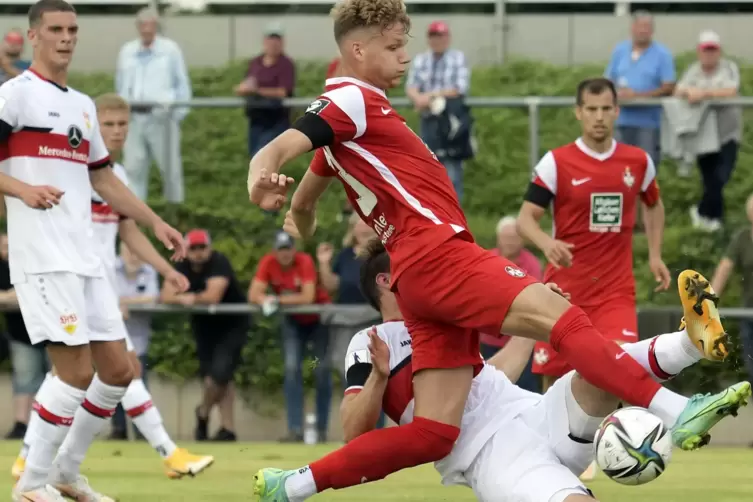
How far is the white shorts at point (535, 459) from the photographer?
234 inches

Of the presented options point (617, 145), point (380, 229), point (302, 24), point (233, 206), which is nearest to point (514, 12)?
point (302, 24)

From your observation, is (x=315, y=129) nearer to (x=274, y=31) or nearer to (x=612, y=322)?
Result: (x=612, y=322)

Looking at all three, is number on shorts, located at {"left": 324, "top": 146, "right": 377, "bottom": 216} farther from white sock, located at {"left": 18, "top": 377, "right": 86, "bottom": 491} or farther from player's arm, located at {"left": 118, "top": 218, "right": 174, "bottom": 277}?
player's arm, located at {"left": 118, "top": 218, "right": 174, "bottom": 277}

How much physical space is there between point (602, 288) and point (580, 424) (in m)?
3.33

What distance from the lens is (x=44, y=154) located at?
767 centimetres

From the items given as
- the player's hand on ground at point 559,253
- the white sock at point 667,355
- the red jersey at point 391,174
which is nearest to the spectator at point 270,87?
the player's hand on ground at point 559,253

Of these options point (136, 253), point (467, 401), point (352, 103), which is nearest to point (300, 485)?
→ point (467, 401)

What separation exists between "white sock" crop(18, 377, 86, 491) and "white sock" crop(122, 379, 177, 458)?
1728mm

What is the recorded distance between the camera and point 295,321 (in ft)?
44.1

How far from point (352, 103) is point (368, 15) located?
0.42m

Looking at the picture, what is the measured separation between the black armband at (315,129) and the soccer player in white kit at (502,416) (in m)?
0.88

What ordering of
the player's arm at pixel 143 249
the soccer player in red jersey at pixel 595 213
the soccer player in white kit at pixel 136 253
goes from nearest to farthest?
the player's arm at pixel 143 249 < the soccer player in white kit at pixel 136 253 < the soccer player in red jersey at pixel 595 213

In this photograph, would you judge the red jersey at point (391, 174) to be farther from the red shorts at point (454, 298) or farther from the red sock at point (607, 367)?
the red sock at point (607, 367)

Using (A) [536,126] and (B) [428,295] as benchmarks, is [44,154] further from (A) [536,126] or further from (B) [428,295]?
(A) [536,126]
